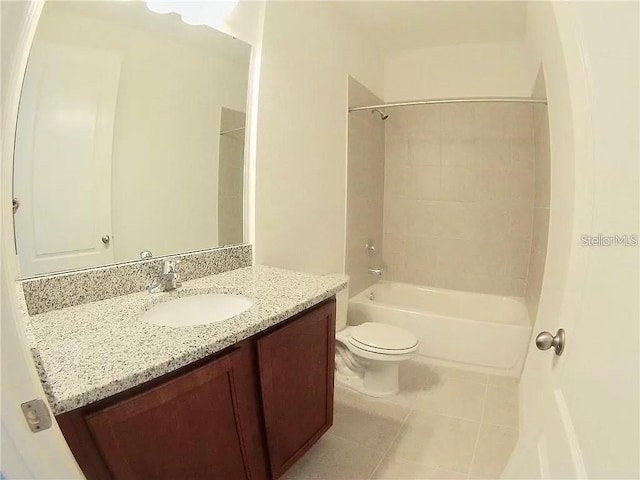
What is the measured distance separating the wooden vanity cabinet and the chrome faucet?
477 millimetres

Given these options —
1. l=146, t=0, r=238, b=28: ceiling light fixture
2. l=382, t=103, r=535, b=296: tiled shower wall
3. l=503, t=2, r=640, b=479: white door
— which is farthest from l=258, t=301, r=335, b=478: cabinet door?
l=382, t=103, r=535, b=296: tiled shower wall

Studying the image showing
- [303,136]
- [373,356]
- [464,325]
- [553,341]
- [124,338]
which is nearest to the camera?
[553,341]

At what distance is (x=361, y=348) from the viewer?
1.86 meters

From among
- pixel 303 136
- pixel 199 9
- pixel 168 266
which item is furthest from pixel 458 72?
pixel 168 266

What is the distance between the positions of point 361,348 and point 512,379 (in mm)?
1133

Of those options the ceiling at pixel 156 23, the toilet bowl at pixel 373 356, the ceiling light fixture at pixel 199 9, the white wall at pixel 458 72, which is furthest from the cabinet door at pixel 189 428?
the white wall at pixel 458 72

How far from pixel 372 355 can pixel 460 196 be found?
1.72 meters

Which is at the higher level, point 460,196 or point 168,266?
point 460,196

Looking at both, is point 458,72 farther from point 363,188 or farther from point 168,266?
point 168,266

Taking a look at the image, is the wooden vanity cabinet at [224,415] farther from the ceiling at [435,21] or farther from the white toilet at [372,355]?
the ceiling at [435,21]

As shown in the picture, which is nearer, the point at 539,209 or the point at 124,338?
the point at 124,338

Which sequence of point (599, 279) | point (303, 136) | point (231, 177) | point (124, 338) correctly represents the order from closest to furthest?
1. point (599, 279)
2. point (124, 338)
3. point (231, 177)
4. point (303, 136)

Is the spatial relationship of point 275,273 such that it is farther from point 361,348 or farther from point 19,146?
point 19,146

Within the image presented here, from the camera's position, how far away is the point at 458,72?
8.95ft
